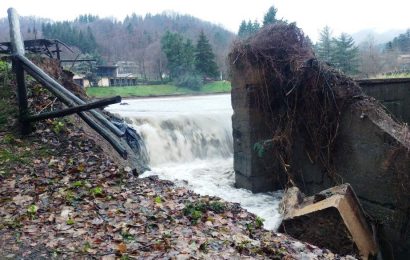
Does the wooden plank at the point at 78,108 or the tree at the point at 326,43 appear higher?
the tree at the point at 326,43

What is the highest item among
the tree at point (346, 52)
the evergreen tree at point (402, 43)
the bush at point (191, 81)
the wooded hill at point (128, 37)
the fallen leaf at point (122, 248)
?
the wooded hill at point (128, 37)

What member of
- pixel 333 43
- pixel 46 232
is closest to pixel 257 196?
pixel 46 232

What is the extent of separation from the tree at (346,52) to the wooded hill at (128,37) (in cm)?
1226

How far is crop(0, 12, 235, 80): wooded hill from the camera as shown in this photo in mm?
70000

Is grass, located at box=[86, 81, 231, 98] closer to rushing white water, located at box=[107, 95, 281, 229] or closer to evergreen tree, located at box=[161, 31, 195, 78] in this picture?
evergreen tree, located at box=[161, 31, 195, 78]

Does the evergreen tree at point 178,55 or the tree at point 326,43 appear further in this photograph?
the evergreen tree at point 178,55

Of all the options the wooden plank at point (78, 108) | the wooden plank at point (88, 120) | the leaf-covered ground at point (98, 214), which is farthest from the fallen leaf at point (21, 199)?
the wooden plank at point (78, 108)

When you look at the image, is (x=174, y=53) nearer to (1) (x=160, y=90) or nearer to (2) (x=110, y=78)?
(1) (x=160, y=90)

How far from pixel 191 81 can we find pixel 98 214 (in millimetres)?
48710

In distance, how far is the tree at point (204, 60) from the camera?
5344 centimetres

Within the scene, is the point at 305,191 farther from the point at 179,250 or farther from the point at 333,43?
the point at 333,43

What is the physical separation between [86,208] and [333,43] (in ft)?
136

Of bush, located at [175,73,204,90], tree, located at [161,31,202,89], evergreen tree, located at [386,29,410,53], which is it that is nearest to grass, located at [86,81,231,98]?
bush, located at [175,73,204,90]

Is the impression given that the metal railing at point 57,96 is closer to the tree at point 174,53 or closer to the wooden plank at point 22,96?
the wooden plank at point 22,96
